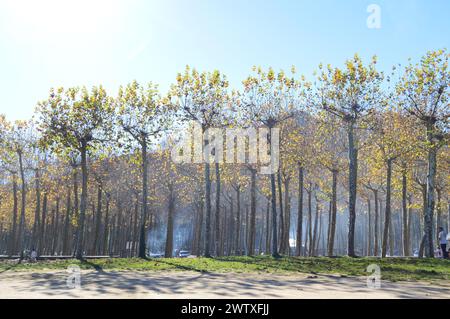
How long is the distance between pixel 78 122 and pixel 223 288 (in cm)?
1895

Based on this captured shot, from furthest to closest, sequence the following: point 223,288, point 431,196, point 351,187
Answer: point 351,187, point 431,196, point 223,288

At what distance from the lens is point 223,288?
1378 cm

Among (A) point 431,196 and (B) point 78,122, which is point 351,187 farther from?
(B) point 78,122

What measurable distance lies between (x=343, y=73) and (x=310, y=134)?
9.43 meters

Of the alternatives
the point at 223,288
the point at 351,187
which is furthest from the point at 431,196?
the point at 223,288

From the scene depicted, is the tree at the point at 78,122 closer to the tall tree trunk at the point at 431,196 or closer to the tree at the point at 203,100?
the tree at the point at 203,100

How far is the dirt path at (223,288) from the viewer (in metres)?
12.1

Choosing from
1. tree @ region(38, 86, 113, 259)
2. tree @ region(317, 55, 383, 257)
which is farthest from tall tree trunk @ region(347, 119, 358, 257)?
tree @ region(38, 86, 113, 259)

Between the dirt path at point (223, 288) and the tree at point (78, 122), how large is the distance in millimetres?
13395

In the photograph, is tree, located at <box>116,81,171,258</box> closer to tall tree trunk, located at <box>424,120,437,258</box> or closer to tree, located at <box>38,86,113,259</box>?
tree, located at <box>38,86,113,259</box>

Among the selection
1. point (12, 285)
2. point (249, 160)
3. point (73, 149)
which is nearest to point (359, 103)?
point (249, 160)

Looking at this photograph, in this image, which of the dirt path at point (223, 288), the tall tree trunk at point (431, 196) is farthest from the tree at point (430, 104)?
the dirt path at point (223, 288)

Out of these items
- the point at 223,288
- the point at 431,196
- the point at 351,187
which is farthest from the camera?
the point at 351,187
